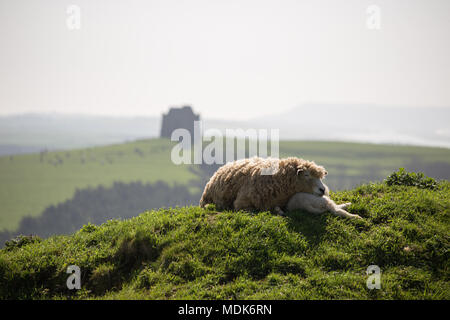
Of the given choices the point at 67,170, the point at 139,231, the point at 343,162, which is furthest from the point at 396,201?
the point at 67,170

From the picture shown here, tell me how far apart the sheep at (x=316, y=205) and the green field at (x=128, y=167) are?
397ft

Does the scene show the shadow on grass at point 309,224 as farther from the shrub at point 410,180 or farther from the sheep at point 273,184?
the shrub at point 410,180

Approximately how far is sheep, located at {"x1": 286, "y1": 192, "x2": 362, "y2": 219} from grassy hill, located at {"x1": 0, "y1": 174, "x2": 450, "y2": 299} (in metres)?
0.23

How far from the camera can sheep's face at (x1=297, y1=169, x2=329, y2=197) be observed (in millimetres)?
8391

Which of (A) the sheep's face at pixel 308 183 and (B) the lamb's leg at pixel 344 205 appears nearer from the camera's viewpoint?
(B) the lamb's leg at pixel 344 205

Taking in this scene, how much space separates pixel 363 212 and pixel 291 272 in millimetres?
3014

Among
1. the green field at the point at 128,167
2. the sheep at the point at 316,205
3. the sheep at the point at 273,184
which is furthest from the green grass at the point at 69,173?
the sheep at the point at 316,205

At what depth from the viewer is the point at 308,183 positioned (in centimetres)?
843

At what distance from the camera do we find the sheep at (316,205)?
26.1 ft

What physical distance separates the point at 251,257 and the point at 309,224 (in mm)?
1827

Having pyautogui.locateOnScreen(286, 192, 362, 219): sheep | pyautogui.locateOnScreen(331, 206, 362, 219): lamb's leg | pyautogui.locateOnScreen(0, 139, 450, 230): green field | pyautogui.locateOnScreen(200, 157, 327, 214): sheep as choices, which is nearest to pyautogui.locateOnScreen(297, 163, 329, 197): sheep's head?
pyautogui.locateOnScreen(200, 157, 327, 214): sheep

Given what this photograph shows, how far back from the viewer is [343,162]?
157125 millimetres

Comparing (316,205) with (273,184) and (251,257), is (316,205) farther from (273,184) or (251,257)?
(251,257)

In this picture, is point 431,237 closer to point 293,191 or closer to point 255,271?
point 293,191
